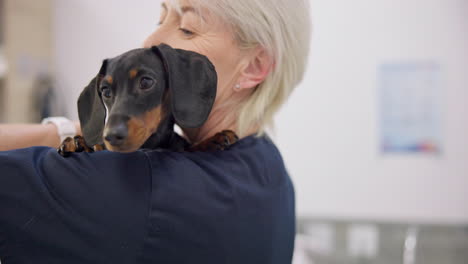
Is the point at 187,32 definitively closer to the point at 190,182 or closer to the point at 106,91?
the point at 106,91

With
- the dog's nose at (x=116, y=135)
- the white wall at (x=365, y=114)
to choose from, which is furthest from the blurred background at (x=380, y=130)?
the dog's nose at (x=116, y=135)

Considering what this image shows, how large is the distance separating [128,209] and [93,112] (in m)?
0.25

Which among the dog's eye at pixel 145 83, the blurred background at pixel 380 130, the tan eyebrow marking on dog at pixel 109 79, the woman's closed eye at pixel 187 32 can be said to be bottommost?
the blurred background at pixel 380 130

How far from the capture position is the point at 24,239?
727 millimetres

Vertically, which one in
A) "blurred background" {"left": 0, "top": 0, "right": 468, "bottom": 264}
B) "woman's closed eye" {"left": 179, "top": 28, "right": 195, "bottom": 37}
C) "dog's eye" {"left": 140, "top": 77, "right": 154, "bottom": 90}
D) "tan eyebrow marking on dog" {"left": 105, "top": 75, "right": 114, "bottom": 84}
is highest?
"woman's closed eye" {"left": 179, "top": 28, "right": 195, "bottom": 37}

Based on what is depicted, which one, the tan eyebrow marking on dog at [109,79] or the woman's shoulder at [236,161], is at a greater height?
the tan eyebrow marking on dog at [109,79]

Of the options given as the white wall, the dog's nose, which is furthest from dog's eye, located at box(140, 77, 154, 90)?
the white wall

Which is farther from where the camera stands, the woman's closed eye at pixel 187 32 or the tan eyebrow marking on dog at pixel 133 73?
the woman's closed eye at pixel 187 32

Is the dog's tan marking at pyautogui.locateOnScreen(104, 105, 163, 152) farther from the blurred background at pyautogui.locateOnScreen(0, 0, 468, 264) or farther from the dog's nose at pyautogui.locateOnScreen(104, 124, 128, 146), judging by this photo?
the blurred background at pyautogui.locateOnScreen(0, 0, 468, 264)

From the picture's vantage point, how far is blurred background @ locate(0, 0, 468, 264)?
2703 millimetres

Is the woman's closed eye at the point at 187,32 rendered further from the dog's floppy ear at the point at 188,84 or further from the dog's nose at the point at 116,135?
the dog's nose at the point at 116,135

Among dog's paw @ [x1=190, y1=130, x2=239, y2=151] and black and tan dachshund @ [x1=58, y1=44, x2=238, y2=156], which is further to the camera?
dog's paw @ [x1=190, y1=130, x2=239, y2=151]

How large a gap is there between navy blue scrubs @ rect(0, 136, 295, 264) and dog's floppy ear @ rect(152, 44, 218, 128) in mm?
89

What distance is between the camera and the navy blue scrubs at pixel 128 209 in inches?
28.7
